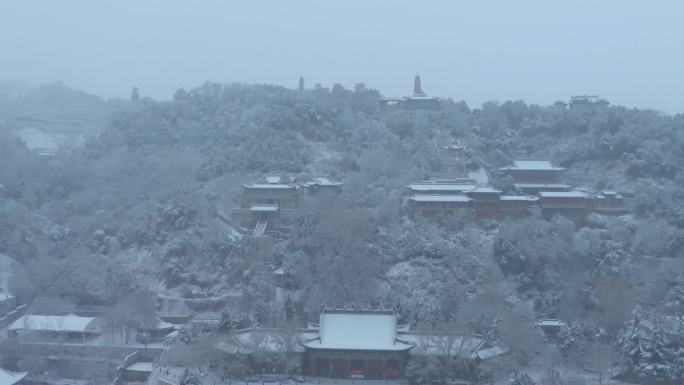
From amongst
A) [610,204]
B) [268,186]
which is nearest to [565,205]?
[610,204]

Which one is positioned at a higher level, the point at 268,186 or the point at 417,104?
the point at 417,104

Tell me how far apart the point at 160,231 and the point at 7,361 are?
725 cm

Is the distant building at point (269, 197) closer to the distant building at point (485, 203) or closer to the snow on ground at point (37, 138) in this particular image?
the distant building at point (485, 203)

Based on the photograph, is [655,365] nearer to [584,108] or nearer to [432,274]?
[432,274]

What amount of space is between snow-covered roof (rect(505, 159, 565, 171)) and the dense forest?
1.00 m

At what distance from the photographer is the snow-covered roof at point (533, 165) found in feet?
98.4

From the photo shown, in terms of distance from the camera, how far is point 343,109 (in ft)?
124

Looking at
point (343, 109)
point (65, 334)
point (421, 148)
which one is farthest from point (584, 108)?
point (65, 334)

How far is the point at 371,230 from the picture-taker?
24406mm

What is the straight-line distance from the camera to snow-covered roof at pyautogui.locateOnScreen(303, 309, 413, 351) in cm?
1902

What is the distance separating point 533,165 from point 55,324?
63.1 feet

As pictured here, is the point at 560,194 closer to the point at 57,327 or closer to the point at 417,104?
the point at 417,104

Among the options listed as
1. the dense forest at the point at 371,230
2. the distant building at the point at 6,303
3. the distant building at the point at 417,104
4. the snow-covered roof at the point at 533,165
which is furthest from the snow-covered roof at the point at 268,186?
the distant building at the point at 417,104

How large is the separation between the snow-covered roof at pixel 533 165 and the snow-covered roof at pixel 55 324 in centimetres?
1727
